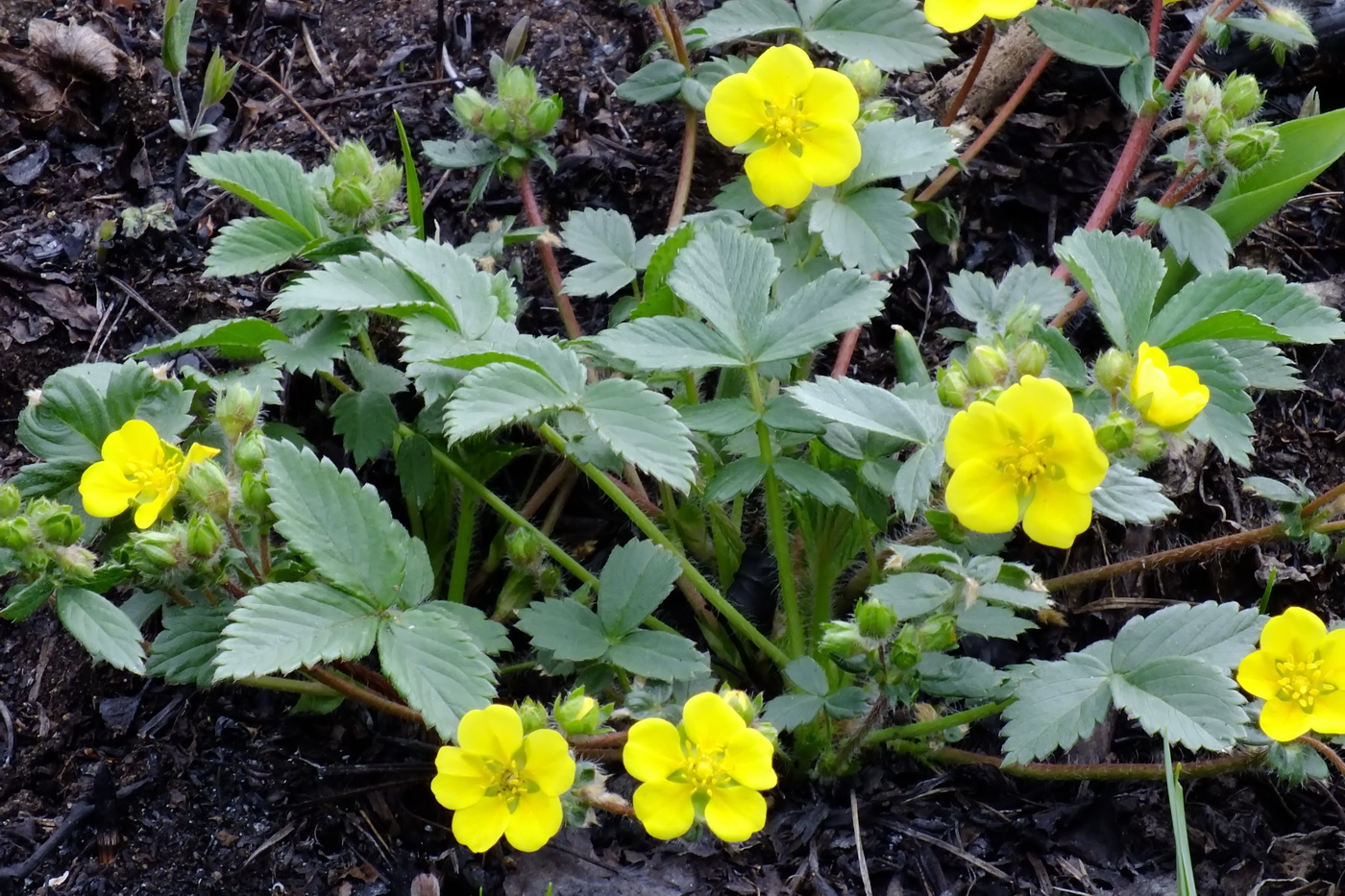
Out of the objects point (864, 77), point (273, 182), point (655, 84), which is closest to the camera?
point (273, 182)

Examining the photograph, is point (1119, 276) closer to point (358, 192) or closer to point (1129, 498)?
point (1129, 498)

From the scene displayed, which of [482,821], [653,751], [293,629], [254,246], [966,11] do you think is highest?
[966,11]

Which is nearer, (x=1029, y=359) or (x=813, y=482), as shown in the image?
(x=1029, y=359)

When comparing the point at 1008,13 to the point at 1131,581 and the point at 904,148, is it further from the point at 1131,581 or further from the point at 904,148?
the point at 1131,581

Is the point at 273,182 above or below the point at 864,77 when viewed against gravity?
below

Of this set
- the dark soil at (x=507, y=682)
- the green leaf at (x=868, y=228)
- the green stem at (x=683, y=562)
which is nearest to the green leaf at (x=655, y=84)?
the dark soil at (x=507, y=682)

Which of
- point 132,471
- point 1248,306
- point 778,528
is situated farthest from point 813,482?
point 132,471

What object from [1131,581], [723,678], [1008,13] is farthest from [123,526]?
[1131,581]
